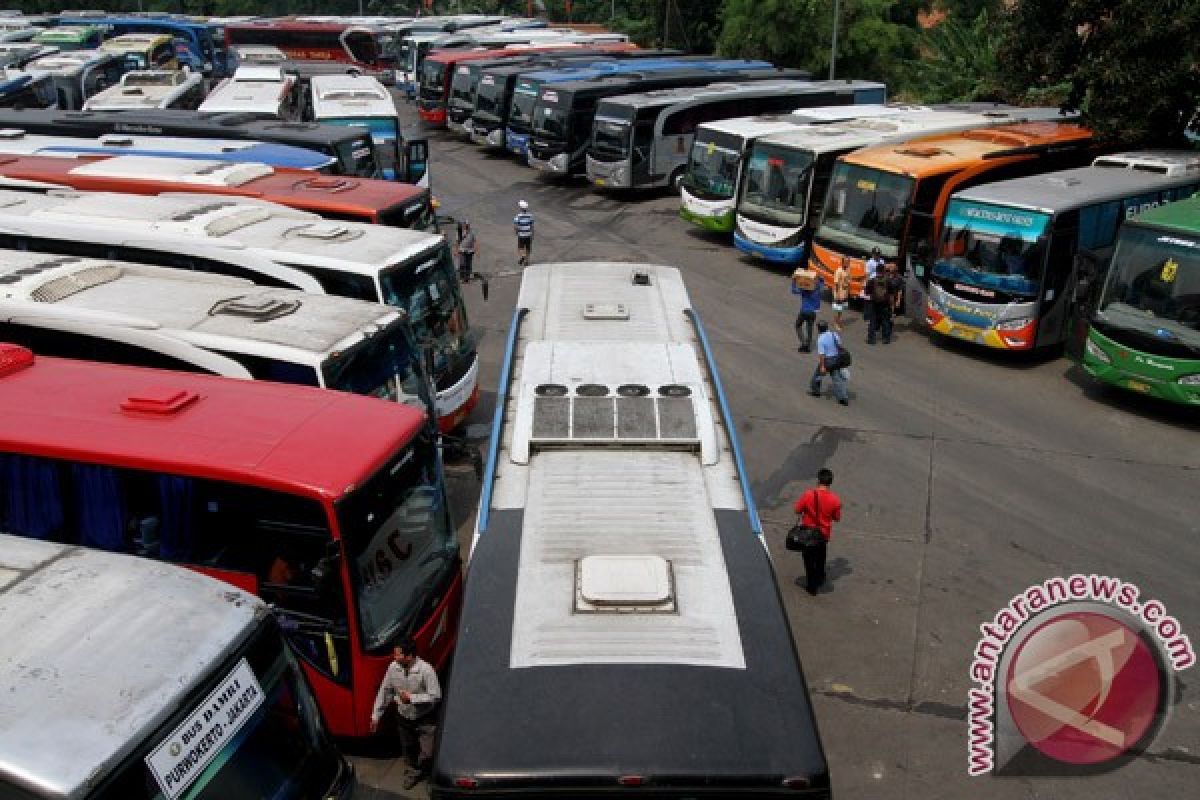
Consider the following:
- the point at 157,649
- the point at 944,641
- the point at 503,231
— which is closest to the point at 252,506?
the point at 157,649

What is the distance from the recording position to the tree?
66.4 feet

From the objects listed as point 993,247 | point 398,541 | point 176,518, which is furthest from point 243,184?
point 993,247

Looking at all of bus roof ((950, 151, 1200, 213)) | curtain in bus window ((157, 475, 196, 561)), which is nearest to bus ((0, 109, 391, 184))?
bus roof ((950, 151, 1200, 213))

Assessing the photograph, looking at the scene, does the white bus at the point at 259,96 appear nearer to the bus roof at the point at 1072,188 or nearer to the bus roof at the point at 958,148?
the bus roof at the point at 958,148

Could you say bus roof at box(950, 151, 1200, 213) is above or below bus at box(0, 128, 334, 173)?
above

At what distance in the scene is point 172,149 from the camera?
19828 mm

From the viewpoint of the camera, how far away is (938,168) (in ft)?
63.9

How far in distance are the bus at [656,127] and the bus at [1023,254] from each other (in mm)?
10795

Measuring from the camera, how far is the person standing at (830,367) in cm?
1520

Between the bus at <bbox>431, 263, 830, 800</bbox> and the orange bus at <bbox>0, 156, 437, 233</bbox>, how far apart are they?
619 cm

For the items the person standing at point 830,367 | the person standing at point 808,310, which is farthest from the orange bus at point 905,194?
the person standing at point 830,367

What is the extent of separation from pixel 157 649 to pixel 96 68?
3939 cm

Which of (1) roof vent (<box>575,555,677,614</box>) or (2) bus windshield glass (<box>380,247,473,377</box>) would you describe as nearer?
(1) roof vent (<box>575,555,677,614</box>)

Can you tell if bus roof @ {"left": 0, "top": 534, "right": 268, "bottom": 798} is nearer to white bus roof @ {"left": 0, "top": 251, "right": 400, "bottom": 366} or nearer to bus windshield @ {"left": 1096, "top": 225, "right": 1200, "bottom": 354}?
white bus roof @ {"left": 0, "top": 251, "right": 400, "bottom": 366}
